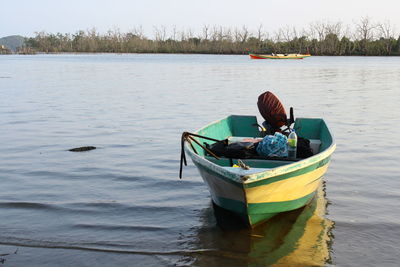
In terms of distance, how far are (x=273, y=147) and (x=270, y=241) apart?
1.27 m

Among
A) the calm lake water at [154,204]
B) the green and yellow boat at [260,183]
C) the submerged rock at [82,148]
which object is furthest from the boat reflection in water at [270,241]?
the submerged rock at [82,148]

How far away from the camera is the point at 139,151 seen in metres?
10.1

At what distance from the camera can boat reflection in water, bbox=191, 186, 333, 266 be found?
5152 mm

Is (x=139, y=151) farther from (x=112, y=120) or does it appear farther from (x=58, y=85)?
(x=58, y=85)

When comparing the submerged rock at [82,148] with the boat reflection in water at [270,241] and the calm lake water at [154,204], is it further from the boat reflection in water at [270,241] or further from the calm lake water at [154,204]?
the boat reflection in water at [270,241]

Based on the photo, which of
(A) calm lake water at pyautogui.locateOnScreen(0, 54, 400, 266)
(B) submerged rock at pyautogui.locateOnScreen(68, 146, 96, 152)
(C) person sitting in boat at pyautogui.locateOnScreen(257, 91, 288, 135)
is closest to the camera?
(A) calm lake water at pyautogui.locateOnScreen(0, 54, 400, 266)

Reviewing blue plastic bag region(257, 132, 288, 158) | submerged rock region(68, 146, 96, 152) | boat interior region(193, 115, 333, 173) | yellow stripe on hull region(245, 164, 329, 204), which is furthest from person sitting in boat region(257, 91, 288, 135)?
submerged rock region(68, 146, 96, 152)

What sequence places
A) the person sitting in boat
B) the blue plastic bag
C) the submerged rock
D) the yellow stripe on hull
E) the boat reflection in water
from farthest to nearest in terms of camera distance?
the submerged rock < the person sitting in boat < the blue plastic bag < the boat reflection in water < the yellow stripe on hull

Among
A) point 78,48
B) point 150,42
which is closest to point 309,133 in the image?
point 150,42

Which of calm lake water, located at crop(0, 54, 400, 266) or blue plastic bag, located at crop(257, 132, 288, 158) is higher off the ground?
blue plastic bag, located at crop(257, 132, 288, 158)

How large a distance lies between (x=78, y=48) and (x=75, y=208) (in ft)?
379

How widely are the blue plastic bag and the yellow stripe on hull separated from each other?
1.81 ft

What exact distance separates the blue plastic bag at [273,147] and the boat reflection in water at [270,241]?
30.7 inches

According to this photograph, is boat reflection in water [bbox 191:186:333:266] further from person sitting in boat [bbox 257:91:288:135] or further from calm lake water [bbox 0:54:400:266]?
person sitting in boat [bbox 257:91:288:135]
